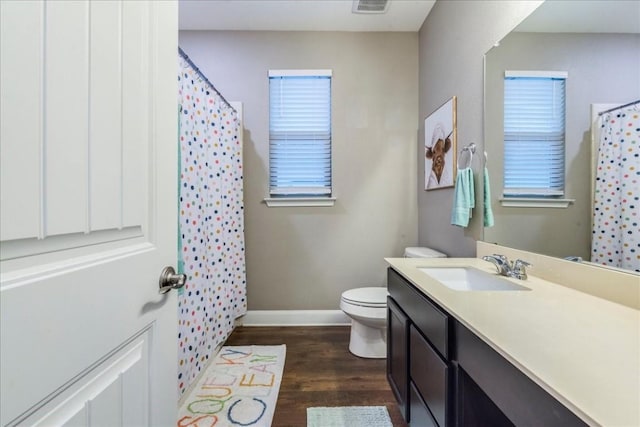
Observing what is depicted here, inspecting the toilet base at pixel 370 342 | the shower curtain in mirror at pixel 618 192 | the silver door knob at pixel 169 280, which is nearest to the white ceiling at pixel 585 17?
the shower curtain in mirror at pixel 618 192

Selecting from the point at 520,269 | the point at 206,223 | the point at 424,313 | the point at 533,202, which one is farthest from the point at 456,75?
the point at 206,223

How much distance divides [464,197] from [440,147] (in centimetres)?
57

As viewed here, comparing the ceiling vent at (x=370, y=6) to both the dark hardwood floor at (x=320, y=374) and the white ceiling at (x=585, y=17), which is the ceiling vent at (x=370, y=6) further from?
the dark hardwood floor at (x=320, y=374)

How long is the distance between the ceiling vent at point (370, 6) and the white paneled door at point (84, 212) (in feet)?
5.92

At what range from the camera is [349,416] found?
1356 millimetres

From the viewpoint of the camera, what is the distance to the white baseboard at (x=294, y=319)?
93.2 inches

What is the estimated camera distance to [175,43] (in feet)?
2.59

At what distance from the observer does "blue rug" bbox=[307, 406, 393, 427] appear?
131cm

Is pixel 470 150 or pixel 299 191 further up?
pixel 470 150

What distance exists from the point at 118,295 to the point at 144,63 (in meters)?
0.54

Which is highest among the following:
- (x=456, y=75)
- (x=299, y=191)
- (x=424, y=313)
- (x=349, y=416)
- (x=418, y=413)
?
(x=456, y=75)

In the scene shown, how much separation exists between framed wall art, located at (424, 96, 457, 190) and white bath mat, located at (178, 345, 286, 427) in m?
1.72

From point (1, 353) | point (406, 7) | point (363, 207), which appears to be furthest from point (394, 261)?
point (406, 7)

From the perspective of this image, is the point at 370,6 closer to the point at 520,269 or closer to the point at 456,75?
the point at 456,75
